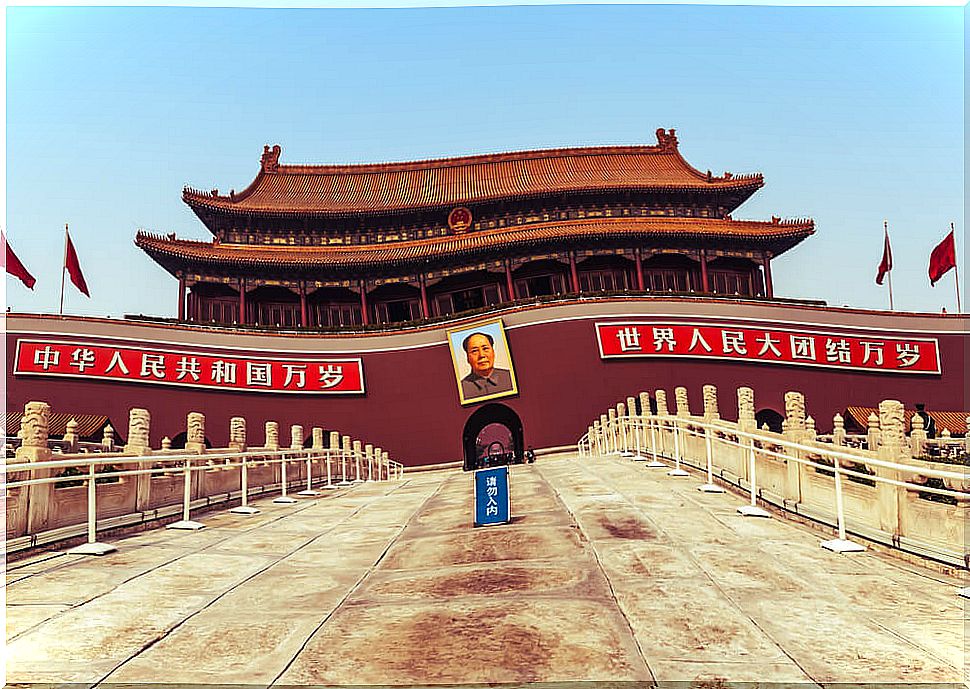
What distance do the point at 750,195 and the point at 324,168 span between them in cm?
2120

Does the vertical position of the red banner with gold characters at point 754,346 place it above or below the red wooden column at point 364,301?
below

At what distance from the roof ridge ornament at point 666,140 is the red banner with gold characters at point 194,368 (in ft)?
67.0

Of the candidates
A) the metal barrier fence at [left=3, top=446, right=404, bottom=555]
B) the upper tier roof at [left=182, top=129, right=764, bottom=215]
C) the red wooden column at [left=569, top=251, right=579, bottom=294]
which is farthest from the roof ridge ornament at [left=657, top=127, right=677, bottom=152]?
the metal barrier fence at [left=3, top=446, right=404, bottom=555]

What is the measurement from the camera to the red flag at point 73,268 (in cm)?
3241

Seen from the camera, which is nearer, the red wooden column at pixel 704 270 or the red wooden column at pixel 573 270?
Result: the red wooden column at pixel 573 270

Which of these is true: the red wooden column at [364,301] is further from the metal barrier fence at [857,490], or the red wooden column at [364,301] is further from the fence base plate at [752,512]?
the fence base plate at [752,512]

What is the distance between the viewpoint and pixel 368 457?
24.2 meters

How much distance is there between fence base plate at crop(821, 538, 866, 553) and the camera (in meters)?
7.81

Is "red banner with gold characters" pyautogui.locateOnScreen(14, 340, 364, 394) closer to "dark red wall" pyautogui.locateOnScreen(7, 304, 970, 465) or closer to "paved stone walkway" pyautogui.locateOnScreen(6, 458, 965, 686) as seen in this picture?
"dark red wall" pyautogui.locateOnScreen(7, 304, 970, 465)

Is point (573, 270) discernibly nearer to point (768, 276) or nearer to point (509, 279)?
point (509, 279)

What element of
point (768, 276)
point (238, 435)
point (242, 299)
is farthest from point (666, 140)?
point (238, 435)

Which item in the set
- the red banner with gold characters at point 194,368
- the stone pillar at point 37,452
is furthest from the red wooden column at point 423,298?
the stone pillar at point 37,452

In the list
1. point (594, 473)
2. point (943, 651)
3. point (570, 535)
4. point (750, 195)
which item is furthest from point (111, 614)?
point (750, 195)

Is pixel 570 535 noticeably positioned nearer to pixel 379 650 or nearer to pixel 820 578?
pixel 820 578
